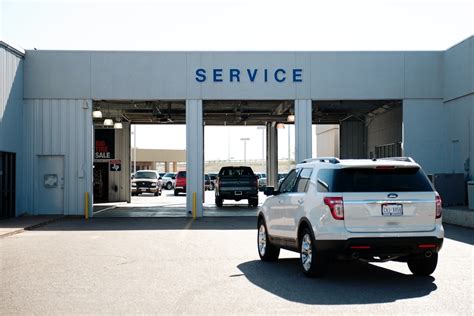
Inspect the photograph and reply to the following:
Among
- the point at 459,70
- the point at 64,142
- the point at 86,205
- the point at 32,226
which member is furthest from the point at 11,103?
the point at 459,70

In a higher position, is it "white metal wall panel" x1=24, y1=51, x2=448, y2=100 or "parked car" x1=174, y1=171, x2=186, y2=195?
"white metal wall panel" x1=24, y1=51, x2=448, y2=100

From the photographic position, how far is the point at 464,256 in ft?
44.2

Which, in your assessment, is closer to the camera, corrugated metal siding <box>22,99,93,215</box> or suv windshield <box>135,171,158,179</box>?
corrugated metal siding <box>22,99,93,215</box>

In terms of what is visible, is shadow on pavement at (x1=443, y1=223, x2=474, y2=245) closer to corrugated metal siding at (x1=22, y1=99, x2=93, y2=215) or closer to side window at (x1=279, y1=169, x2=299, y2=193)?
side window at (x1=279, y1=169, x2=299, y2=193)

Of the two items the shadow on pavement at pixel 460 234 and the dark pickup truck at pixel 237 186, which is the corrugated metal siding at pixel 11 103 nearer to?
the dark pickup truck at pixel 237 186

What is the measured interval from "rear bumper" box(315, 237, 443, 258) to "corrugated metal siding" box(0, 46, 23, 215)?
16.9 m

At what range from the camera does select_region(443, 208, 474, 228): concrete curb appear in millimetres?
20422

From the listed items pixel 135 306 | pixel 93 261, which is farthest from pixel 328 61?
pixel 135 306

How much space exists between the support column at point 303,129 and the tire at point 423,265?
15594 millimetres

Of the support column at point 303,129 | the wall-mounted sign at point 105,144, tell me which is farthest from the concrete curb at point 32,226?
the wall-mounted sign at point 105,144

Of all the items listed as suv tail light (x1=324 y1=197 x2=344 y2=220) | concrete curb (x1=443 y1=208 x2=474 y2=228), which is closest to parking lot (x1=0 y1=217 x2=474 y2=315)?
suv tail light (x1=324 y1=197 x2=344 y2=220)

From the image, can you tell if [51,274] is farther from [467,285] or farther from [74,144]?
[74,144]

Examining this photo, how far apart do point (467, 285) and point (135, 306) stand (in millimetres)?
4749

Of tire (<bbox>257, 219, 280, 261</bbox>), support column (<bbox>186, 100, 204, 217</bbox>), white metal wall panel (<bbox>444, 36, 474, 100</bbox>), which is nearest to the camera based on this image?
tire (<bbox>257, 219, 280, 261</bbox>)
